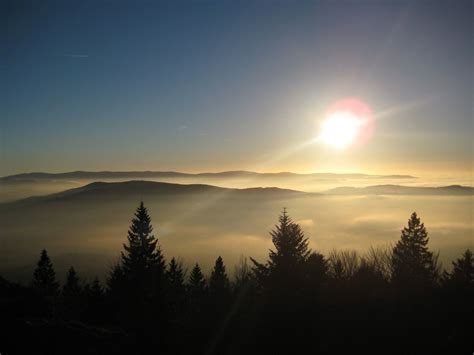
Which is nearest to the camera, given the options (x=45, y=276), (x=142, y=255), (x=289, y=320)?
(x=289, y=320)

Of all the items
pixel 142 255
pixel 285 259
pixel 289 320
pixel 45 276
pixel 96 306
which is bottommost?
pixel 45 276

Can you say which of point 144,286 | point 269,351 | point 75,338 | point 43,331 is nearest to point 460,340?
point 269,351

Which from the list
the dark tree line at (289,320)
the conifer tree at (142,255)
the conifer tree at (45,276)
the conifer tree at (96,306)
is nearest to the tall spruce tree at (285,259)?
the dark tree line at (289,320)

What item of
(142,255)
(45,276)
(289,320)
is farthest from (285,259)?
(45,276)

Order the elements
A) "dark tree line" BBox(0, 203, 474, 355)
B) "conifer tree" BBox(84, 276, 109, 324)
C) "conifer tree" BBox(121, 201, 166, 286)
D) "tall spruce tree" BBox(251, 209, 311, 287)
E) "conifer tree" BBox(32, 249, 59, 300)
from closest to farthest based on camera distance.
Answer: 1. "dark tree line" BBox(0, 203, 474, 355)
2. "tall spruce tree" BBox(251, 209, 311, 287)
3. "conifer tree" BBox(84, 276, 109, 324)
4. "conifer tree" BBox(121, 201, 166, 286)
5. "conifer tree" BBox(32, 249, 59, 300)

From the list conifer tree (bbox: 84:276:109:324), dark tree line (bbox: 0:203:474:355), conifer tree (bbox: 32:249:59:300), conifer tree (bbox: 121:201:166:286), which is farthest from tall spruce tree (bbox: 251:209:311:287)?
conifer tree (bbox: 32:249:59:300)

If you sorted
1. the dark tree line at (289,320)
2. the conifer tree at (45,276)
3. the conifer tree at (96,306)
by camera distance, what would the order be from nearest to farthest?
1. the dark tree line at (289,320)
2. the conifer tree at (96,306)
3. the conifer tree at (45,276)

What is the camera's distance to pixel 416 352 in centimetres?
1073

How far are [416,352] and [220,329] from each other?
7097 millimetres

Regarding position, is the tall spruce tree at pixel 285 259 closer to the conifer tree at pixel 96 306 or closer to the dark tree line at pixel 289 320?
the dark tree line at pixel 289 320

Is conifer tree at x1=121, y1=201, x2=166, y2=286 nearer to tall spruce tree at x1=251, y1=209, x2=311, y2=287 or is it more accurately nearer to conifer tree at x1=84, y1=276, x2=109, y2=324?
conifer tree at x1=84, y1=276, x2=109, y2=324

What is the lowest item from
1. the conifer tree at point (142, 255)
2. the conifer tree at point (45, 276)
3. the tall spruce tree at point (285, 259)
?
the conifer tree at point (45, 276)

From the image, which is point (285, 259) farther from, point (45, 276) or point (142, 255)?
point (45, 276)

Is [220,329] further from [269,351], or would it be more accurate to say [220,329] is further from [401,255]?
[401,255]
